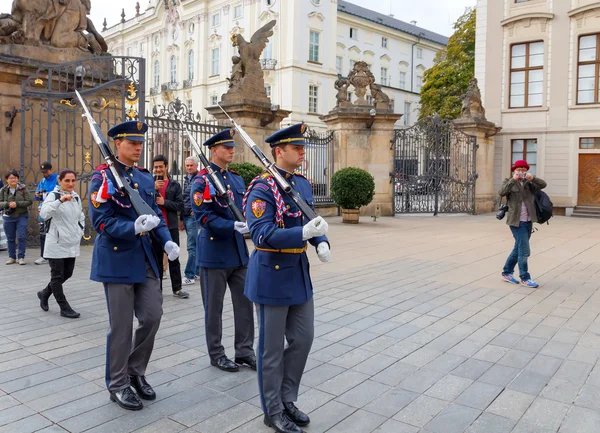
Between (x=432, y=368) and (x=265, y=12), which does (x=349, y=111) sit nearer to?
(x=432, y=368)

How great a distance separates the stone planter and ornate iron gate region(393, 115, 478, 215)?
10.8 feet

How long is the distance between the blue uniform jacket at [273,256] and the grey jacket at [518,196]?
5.49 meters

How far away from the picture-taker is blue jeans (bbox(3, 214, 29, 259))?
9.56 meters

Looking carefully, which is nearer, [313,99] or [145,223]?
[145,223]

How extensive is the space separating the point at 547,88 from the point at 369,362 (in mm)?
22683

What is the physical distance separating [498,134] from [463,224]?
8688mm

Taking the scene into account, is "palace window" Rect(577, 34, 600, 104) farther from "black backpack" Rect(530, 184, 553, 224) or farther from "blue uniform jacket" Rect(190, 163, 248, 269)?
"blue uniform jacket" Rect(190, 163, 248, 269)

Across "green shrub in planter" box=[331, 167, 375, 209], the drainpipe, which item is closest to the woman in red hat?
"green shrub in planter" box=[331, 167, 375, 209]

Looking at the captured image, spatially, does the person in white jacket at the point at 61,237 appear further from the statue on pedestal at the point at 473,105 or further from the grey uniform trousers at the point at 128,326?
the statue on pedestal at the point at 473,105

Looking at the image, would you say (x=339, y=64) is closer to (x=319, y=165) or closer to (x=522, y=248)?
(x=319, y=165)

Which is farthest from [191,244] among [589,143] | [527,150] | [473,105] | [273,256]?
[589,143]

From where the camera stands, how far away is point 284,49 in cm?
4334

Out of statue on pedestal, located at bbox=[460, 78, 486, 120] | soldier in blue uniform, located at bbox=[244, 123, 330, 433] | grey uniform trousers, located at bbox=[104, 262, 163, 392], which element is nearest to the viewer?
soldier in blue uniform, located at bbox=[244, 123, 330, 433]

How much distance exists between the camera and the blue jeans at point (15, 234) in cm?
956
